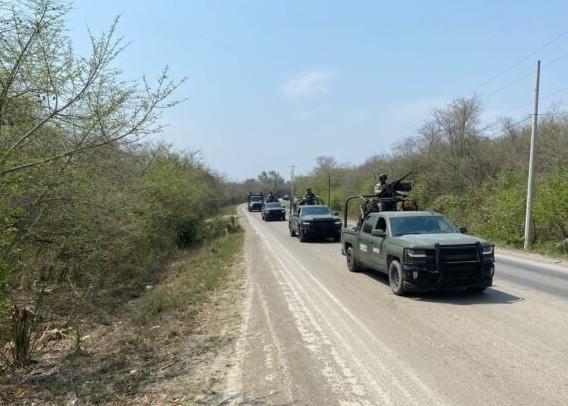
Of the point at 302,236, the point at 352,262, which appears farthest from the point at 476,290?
the point at 302,236

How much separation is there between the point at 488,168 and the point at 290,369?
3202 cm

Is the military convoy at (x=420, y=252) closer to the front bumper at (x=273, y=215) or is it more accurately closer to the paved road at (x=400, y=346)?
the paved road at (x=400, y=346)

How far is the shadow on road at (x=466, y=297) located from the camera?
372 inches

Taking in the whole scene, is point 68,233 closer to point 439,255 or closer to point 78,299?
point 78,299

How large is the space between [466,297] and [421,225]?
1.91 metres

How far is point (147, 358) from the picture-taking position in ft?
24.3

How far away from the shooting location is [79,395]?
6.34 meters

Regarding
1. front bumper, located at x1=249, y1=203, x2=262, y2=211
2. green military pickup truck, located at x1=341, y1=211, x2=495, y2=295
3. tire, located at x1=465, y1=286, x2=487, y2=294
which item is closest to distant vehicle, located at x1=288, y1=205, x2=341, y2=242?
green military pickup truck, located at x1=341, y1=211, x2=495, y2=295

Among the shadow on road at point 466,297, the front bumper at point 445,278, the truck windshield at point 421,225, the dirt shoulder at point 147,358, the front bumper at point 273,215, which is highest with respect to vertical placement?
the truck windshield at point 421,225

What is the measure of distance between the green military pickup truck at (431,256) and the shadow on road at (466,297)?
0.19 metres

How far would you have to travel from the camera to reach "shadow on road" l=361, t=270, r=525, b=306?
9438 mm

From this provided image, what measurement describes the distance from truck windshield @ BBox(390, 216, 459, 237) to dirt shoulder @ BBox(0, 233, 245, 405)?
3.56m

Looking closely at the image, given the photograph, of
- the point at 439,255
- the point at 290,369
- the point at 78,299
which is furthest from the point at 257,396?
the point at 78,299

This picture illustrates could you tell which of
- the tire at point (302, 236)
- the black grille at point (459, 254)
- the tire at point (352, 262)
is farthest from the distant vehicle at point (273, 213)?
the black grille at point (459, 254)
